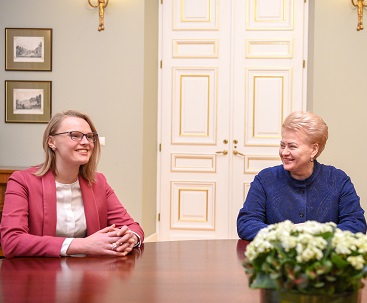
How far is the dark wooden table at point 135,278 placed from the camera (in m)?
1.77

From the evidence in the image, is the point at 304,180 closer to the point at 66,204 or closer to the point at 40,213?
the point at 66,204

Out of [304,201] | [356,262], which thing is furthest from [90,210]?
[356,262]

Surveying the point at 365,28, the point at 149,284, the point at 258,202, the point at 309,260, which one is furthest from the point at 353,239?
the point at 365,28

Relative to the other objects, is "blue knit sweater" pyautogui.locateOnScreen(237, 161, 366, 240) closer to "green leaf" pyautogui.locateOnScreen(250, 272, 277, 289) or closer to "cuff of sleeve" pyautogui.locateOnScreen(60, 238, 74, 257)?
"cuff of sleeve" pyautogui.locateOnScreen(60, 238, 74, 257)

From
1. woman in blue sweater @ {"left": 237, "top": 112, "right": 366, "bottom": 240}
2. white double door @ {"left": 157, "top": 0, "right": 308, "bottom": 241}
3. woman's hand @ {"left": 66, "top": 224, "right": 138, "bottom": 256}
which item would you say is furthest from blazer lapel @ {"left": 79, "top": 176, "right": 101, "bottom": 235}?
white double door @ {"left": 157, "top": 0, "right": 308, "bottom": 241}

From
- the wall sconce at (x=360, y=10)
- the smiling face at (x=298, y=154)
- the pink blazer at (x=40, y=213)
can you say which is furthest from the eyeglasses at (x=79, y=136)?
the wall sconce at (x=360, y=10)

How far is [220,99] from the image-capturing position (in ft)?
21.3

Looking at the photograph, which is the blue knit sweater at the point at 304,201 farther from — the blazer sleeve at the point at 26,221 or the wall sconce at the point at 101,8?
the wall sconce at the point at 101,8

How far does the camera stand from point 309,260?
48.5 inches

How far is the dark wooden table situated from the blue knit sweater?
45 centimetres

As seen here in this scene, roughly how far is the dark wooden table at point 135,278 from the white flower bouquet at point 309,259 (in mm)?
495

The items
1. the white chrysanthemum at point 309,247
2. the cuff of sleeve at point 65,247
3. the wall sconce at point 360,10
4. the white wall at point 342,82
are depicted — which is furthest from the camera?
the white wall at point 342,82

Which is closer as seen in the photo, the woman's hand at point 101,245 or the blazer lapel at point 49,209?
the woman's hand at point 101,245

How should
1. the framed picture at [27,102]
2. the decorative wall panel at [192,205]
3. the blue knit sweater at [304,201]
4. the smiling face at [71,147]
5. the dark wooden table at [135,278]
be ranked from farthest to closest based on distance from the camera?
the decorative wall panel at [192,205] → the framed picture at [27,102] → the blue knit sweater at [304,201] → the smiling face at [71,147] → the dark wooden table at [135,278]
